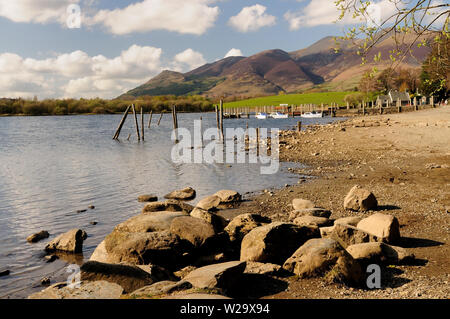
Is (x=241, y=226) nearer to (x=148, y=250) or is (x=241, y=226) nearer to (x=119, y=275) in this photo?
(x=148, y=250)

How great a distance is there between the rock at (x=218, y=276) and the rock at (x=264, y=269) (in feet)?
1.90

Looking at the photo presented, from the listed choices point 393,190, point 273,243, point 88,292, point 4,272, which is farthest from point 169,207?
A: point 393,190

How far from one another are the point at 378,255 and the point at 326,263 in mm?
1468

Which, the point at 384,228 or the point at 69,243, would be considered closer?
the point at 384,228

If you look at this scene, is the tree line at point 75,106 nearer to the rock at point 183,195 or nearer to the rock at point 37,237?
the rock at point 183,195

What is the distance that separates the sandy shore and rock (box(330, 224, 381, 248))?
3.32 ft

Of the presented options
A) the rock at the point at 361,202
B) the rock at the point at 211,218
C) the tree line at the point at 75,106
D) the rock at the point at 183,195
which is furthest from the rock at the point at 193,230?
the tree line at the point at 75,106

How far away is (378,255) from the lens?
7.51m

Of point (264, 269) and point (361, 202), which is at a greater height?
point (361, 202)

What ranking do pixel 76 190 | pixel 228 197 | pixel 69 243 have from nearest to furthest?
1. pixel 69 243
2. pixel 228 197
3. pixel 76 190
